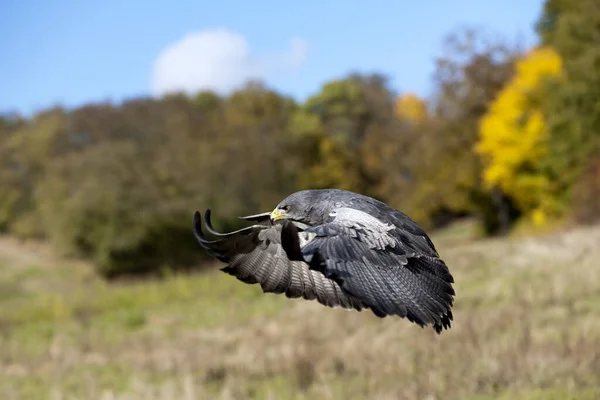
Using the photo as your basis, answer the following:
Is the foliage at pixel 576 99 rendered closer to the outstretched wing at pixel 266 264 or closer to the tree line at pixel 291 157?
the tree line at pixel 291 157

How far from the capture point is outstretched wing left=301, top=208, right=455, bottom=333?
2455mm

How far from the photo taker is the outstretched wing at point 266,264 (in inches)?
126

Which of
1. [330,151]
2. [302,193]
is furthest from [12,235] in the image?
[302,193]

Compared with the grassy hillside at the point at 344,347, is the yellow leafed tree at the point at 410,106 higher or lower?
higher

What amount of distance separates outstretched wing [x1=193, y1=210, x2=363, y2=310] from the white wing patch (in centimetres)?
49

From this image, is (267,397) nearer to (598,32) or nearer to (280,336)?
(280,336)

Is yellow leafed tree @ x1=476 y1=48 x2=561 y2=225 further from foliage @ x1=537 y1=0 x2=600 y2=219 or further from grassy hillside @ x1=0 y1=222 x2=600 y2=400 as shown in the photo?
grassy hillside @ x1=0 y1=222 x2=600 y2=400

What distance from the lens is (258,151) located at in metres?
42.5

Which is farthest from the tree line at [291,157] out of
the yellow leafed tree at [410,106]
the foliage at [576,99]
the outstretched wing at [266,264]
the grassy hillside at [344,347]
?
the outstretched wing at [266,264]

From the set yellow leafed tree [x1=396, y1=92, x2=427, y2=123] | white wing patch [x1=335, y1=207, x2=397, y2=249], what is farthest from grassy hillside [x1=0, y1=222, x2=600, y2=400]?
yellow leafed tree [x1=396, y1=92, x2=427, y2=123]

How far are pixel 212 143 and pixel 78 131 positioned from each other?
7885 millimetres

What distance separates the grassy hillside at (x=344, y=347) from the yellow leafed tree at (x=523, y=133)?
16.7 meters

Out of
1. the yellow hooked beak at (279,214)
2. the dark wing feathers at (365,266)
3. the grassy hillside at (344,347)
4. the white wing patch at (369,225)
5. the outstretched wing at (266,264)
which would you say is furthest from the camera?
the grassy hillside at (344,347)

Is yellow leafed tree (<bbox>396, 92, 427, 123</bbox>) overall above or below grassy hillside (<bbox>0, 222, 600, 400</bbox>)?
above
